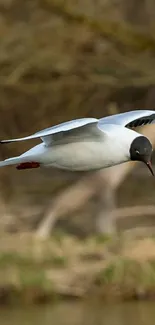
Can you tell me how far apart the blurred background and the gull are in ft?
2.64

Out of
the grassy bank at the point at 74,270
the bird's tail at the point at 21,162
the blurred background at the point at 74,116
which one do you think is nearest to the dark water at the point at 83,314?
the grassy bank at the point at 74,270

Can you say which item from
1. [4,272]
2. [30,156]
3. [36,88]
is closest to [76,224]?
[36,88]

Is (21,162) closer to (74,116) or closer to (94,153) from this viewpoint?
(94,153)

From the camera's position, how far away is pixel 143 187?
631 centimetres

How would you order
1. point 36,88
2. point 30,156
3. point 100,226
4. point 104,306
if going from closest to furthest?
point 30,156 → point 104,306 → point 100,226 → point 36,88

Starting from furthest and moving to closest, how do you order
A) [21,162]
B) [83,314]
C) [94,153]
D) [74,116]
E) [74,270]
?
[74,116], [74,270], [83,314], [21,162], [94,153]

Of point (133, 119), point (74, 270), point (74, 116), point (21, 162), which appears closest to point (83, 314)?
point (74, 270)

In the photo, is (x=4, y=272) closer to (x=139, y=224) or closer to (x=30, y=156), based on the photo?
(x=30, y=156)

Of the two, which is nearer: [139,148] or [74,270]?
[139,148]

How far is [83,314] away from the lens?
14.8 feet

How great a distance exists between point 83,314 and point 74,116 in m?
1.82

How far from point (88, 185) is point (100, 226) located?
198 millimetres

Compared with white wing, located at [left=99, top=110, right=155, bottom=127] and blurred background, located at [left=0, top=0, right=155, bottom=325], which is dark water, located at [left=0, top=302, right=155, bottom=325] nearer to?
blurred background, located at [left=0, top=0, right=155, bottom=325]

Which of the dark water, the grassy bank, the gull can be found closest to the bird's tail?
the gull
